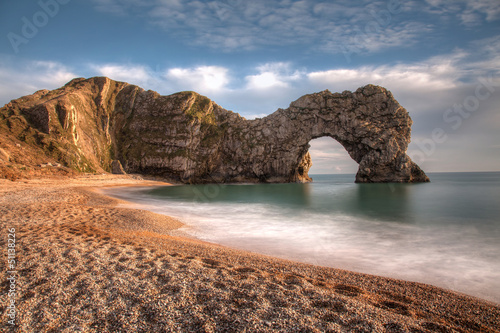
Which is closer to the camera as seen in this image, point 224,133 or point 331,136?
point 331,136

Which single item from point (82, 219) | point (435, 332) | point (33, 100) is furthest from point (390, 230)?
point (33, 100)

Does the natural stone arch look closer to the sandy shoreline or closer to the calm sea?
the calm sea

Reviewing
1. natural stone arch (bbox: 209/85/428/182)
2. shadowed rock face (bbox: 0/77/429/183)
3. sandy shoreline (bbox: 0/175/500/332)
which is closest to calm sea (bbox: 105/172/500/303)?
sandy shoreline (bbox: 0/175/500/332)

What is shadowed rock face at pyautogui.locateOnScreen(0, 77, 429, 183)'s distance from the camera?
56.7 m

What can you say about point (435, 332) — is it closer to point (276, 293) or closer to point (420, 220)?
point (276, 293)

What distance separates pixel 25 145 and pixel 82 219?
36357 mm

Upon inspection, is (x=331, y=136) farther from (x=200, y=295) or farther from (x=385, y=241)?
(x=200, y=295)

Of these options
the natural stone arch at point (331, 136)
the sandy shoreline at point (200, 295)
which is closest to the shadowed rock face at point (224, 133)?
the natural stone arch at point (331, 136)

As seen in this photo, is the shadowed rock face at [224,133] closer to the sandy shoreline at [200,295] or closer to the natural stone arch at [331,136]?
the natural stone arch at [331,136]

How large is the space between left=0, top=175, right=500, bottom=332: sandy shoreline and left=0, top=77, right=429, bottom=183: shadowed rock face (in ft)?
163

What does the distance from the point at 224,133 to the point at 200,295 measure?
64.2 metres

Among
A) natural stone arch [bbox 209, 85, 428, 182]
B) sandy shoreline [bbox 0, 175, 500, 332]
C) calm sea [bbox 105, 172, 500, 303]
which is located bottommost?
calm sea [bbox 105, 172, 500, 303]

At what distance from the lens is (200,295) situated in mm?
4547

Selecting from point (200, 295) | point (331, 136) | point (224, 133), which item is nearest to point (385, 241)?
point (200, 295)
